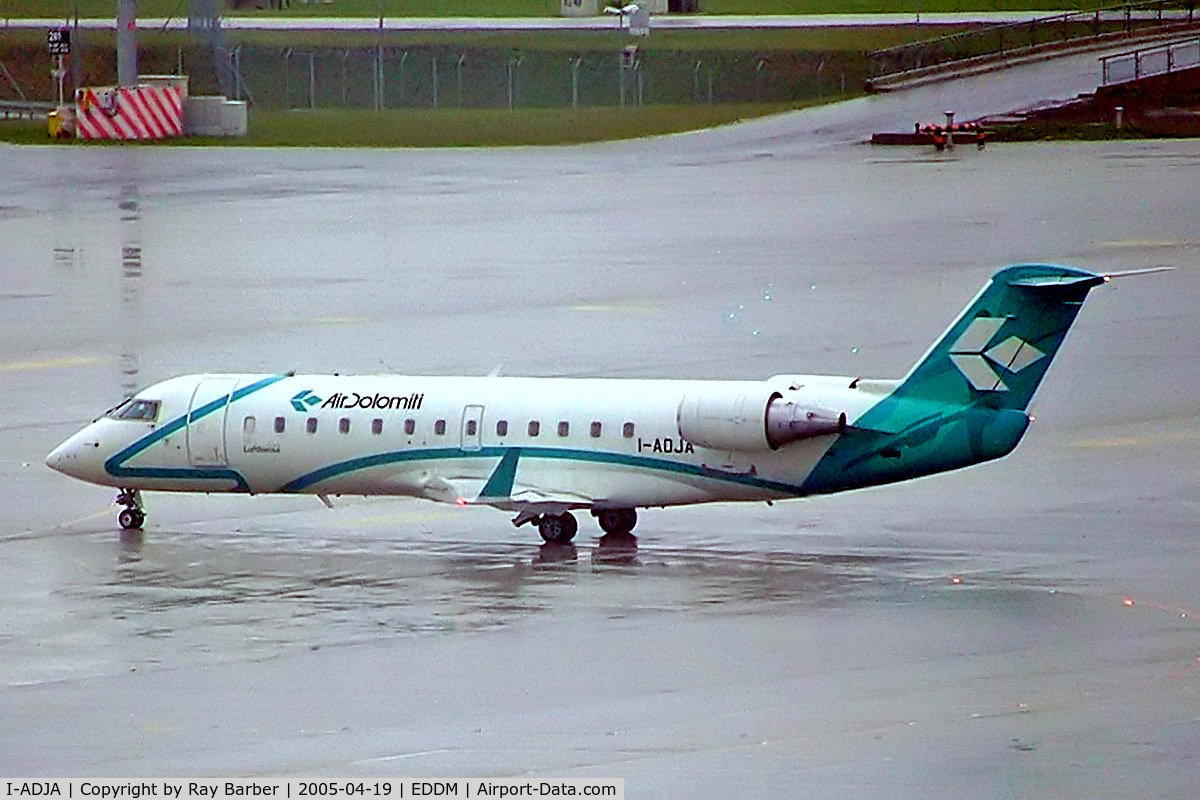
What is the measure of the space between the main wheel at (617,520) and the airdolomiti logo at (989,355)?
5.39 meters

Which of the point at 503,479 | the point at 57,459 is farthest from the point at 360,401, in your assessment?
the point at 57,459

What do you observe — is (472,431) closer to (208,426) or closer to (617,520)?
(617,520)

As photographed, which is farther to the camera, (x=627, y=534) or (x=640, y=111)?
(x=640, y=111)

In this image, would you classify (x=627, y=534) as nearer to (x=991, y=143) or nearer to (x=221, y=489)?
(x=221, y=489)

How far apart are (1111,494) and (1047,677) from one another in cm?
1329

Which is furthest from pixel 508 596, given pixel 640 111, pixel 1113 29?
pixel 1113 29

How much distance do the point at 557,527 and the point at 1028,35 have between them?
94.6m

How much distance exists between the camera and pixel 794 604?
34.3 m

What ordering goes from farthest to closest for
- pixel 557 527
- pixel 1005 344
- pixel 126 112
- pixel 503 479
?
1. pixel 126 112
2. pixel 557 527
3. pixel 503 479
4. pixel 1005 344

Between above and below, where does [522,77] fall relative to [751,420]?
above

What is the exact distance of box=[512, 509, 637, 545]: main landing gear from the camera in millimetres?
A: 39094

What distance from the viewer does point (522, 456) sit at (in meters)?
39.0

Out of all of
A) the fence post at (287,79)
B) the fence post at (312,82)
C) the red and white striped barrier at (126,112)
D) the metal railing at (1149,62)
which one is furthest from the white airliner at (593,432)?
the fence post at (287,79)

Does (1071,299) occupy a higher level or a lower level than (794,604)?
higher
